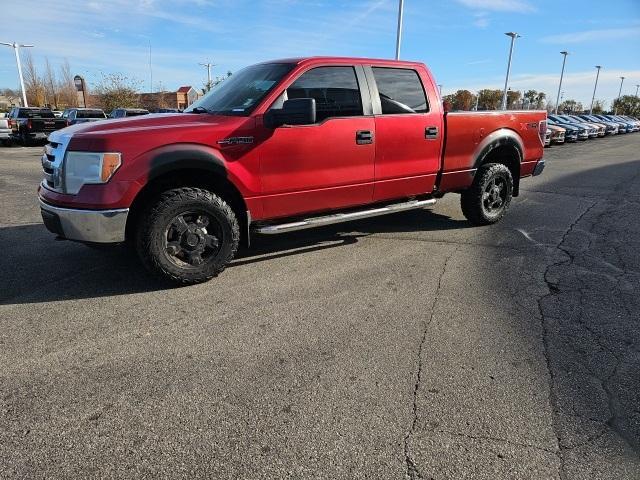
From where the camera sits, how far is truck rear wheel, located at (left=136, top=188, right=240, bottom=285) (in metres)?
4.06

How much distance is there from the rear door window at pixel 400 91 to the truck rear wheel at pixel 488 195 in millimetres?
1383

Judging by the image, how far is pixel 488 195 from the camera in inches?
259

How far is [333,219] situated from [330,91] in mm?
1312

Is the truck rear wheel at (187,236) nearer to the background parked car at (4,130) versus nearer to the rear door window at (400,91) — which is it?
the rear door window at (400,91)

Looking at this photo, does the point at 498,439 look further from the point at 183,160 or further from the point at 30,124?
the point at 30,124

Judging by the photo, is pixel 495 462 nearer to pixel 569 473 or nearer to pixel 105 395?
pixel 569 473

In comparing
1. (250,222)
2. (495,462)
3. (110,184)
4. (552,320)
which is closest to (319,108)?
(250,222)

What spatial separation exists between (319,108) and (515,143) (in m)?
3.25

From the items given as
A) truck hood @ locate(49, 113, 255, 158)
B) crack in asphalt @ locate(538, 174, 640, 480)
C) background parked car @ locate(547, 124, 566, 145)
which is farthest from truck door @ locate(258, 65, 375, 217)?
background parked car @ locate(547, 124, 566, 145)

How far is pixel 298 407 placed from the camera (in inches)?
104

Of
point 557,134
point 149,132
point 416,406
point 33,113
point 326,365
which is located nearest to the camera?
point 416,406

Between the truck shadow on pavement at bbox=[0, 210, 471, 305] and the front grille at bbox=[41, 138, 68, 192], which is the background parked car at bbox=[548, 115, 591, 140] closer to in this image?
the truck shadow on pavement at bbox=[0, 210, 471, 305]

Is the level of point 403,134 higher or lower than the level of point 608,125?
higher

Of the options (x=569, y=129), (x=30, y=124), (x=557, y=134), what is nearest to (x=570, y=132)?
(x=569, y=129)
